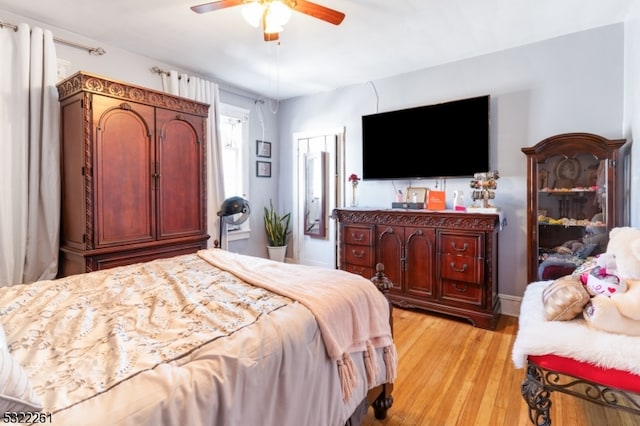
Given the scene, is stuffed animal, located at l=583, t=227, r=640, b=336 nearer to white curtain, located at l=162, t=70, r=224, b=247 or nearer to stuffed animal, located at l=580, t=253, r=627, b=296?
stuffed animal, located at l=580, t=253, r=627, b=296

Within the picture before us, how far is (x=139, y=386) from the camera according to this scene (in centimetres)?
81

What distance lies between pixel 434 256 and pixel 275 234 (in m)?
2.28

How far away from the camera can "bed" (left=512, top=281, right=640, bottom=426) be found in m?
1.27

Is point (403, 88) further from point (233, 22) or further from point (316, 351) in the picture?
point (316, 351)

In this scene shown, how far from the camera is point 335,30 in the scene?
2.74 m

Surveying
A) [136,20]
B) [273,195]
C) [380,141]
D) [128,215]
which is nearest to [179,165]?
[128,215]

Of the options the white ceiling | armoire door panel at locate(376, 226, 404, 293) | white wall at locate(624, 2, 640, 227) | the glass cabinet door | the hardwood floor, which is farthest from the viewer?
armoire door panel at locate(376, 226, 404, 293)

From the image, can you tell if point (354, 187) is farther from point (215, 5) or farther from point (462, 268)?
point (215, 5)

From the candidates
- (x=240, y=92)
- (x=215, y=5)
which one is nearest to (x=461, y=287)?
(x=215, y=5)

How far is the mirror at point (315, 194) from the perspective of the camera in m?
4.40

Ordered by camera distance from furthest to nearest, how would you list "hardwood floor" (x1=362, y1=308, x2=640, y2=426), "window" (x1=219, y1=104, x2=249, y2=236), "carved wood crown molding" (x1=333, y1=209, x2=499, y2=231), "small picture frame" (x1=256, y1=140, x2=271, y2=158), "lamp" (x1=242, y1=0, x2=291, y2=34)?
"small picture frame" (x1=256, y1=140, x2=271, y2=158), "window" (x1=219, y1=104, x2=249, y2=236), "carved wood crown molding" (x1=333, y1=209, x2=499, y2=231), "lamp" (x1=242, y1=0, x2=291, y2=34), "hardwood floor" (x1=362, y1=308, x2=640, y2=426)

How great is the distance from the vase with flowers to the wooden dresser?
0.45m

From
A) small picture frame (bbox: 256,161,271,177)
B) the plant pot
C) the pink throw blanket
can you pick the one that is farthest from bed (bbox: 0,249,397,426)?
small picture frame (bbox: 256,161,271,177)

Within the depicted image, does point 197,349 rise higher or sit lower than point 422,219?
lower
